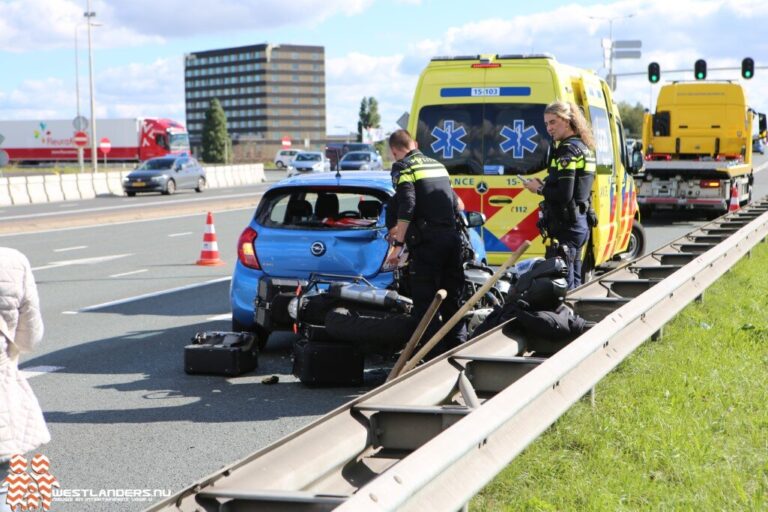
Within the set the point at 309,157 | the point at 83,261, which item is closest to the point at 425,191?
the point at 83,261

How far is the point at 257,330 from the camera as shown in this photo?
28.0ft

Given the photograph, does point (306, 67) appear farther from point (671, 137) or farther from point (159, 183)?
point (671, 137)

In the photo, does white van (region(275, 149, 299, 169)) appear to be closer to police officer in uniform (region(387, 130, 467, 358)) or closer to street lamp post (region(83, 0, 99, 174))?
street lamp post (region(83, 0, 99, 174))

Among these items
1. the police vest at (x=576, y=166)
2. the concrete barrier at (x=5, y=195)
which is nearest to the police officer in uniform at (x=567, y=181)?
the police vest at (x=576, y=166)

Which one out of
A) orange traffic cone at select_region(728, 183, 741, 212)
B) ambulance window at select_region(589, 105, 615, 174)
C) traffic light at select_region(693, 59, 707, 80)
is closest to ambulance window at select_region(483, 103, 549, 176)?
ambulance window at select_region(589, 105, 615, 174)

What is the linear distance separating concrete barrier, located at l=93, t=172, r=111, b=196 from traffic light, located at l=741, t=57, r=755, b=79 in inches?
969

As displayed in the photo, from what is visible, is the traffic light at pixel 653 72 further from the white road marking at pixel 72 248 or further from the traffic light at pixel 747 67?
the white road marking at pixel 72 248

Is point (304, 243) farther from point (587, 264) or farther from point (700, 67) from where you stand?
point (700, 67)

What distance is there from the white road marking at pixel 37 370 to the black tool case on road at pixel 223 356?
1.10 m

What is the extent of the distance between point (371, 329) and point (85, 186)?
34901 mm

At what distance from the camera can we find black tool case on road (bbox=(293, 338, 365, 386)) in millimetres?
7082

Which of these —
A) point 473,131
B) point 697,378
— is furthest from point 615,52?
point 697,378

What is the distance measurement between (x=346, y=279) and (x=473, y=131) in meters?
2.63

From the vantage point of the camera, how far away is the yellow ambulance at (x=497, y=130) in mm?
9602
